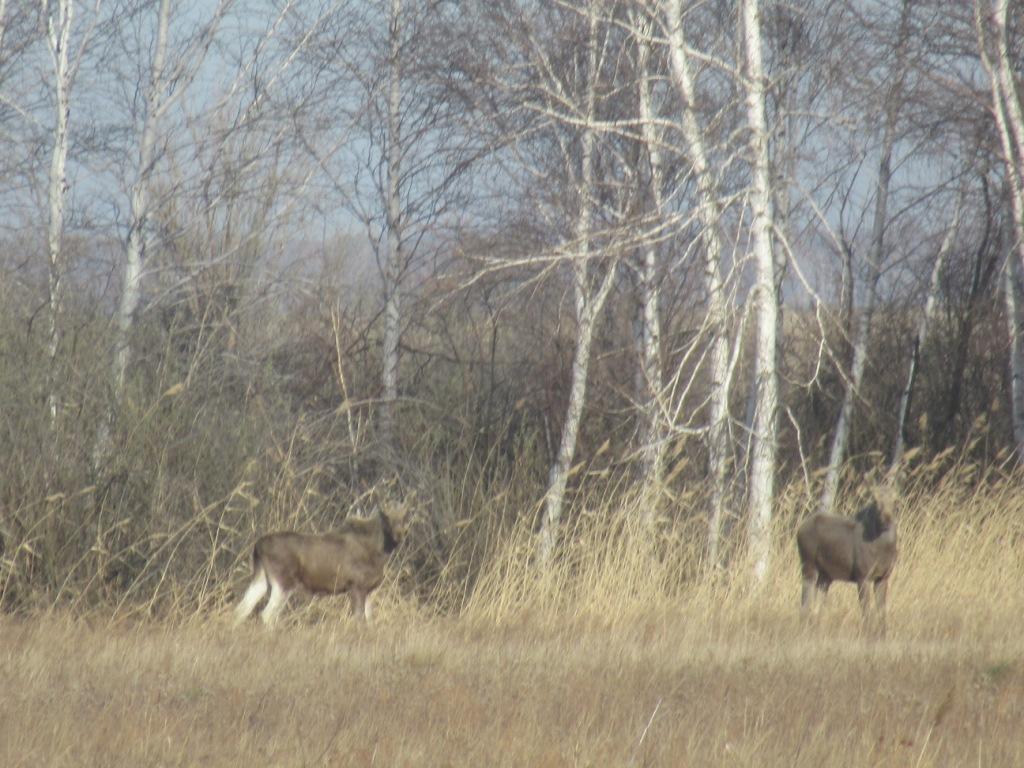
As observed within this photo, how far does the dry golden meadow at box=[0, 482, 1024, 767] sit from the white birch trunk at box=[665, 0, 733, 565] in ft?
1.80

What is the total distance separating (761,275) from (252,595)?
15.5 ft

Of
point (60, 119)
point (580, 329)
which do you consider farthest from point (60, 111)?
point (580, 329)

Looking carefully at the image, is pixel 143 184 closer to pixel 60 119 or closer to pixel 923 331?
pixel 60 119

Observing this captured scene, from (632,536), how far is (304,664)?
414 centimetres

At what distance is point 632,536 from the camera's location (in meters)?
12.0

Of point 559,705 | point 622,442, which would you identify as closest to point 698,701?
point 559,705

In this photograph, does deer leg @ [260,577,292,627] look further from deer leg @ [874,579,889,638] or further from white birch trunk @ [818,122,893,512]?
white birch trunk @ [818,122,893,512]

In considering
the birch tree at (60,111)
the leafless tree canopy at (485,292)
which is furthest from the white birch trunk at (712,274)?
the birch tree at (60,111)

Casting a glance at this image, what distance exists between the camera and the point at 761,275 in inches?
476

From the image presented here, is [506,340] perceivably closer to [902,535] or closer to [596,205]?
[596,205]

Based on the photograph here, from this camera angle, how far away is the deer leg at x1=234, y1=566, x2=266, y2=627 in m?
10.1

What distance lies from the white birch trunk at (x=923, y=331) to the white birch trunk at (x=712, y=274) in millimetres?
4342

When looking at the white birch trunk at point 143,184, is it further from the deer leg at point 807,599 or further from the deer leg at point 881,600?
the deer leg at point 881,600

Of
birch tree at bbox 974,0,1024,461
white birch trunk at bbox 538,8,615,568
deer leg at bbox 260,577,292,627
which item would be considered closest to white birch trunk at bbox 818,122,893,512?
birch tree at bbox 974,0,1024,461
